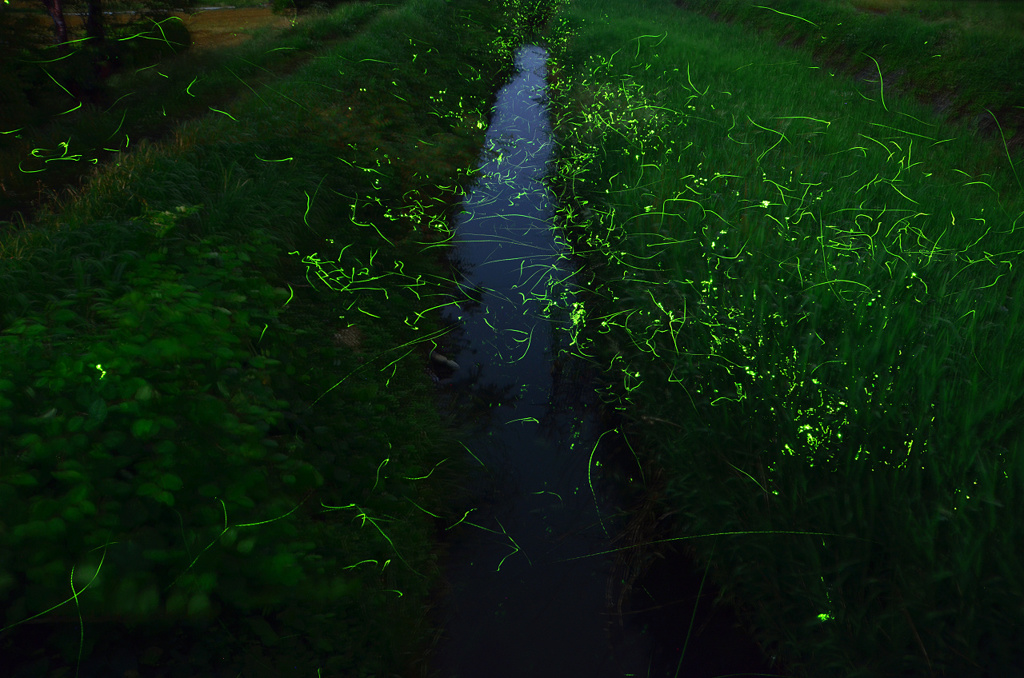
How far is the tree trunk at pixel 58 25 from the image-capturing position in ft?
22.9

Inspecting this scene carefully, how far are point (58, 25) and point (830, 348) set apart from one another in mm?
9365

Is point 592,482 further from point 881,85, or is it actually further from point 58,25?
point 58,25

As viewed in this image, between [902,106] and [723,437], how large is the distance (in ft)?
20.5

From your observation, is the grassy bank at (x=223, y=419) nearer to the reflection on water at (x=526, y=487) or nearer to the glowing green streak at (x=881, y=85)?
the reflection on water at (x=526, y=487)

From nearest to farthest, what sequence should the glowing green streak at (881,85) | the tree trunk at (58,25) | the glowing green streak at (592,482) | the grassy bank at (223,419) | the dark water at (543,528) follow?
the grassy bank at (223,419), the dark water at (543,528), the glowing green streak at (592,482), the tree trunk at (58,25), the glowing green streak at (881,85)

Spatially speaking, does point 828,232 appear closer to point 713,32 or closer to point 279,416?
point 279,416

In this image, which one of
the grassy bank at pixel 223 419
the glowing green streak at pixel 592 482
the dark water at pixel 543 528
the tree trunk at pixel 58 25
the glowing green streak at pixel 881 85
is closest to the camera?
the grassy bank at pixel 223 419

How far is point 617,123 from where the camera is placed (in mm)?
7539

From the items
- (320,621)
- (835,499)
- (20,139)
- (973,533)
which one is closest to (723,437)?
(835,499)

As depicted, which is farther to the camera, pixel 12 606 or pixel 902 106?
pixel 902 106

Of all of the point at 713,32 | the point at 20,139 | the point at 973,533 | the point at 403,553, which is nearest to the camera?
the point at 973,533

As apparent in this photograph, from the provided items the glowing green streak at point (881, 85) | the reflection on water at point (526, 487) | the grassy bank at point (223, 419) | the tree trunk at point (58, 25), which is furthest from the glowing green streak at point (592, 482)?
the tree trunk at point (58, 25)

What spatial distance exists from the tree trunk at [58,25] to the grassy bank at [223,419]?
90.5 inches

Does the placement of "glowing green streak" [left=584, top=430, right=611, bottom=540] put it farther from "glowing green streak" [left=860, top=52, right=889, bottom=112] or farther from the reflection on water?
"glowing green streak" [left=860, top=52, right=889, bottom=112]
